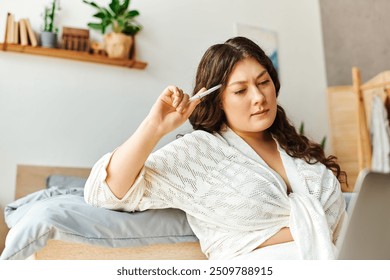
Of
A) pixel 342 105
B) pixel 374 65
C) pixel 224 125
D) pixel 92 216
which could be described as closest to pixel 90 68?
pixel 224 125

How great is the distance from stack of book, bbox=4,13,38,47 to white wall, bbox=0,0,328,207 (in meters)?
0.03

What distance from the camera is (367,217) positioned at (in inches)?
13.1

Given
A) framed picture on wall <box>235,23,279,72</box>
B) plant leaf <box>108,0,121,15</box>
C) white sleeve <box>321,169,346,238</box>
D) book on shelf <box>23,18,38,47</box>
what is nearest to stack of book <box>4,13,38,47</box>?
book on shelf <box>23,18,38,47</box>

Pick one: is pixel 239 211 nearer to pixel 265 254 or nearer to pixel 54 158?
pixel 265 254

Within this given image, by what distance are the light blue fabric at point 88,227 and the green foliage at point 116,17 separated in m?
1.35

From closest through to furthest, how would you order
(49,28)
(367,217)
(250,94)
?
1. (367,217)
2. (250,94)
3. (49,28)

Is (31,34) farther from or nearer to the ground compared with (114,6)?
nearer to the ground

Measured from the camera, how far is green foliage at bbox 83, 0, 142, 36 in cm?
205

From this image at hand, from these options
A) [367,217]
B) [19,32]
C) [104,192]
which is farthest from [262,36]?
[367,217]

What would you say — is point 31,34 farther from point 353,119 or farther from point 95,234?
point 353,119

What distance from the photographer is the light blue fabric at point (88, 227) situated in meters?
0.70

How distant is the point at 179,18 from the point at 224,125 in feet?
4.17

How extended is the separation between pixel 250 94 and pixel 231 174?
15cm

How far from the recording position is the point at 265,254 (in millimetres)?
756
